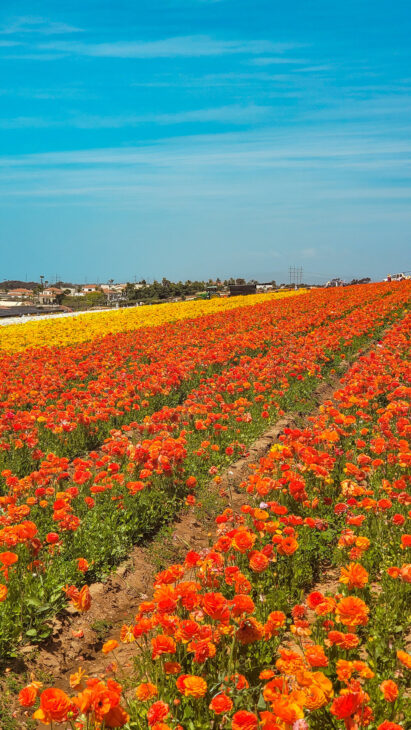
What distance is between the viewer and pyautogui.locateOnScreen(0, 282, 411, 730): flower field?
10.6 feet

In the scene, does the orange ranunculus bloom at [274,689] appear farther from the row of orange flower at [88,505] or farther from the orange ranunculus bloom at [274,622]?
the row of orange flower at [88,505]

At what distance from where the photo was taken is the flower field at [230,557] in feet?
10.6

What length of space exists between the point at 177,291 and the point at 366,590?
69.3 meters

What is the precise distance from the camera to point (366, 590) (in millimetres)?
4910

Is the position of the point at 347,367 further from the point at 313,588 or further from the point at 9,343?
the point at 9,343

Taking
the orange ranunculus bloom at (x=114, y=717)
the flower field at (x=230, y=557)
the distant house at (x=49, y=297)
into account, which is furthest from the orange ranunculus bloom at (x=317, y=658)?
the distant house at (x=49, y=297)

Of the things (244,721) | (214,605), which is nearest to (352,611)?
(214,605)

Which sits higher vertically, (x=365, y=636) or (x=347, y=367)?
(x=347, y=367)

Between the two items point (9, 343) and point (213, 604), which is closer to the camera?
point (213, 604)

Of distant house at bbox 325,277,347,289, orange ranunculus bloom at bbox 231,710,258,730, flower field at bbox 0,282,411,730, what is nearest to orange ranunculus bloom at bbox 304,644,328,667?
flower field at bbox 0,282,411,730

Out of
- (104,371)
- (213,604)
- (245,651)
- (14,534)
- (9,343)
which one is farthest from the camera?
(9,343)

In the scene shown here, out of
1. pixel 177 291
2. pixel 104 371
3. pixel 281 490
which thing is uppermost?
pixel 177 291

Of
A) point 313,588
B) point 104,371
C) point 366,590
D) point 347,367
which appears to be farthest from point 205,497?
point 347,367

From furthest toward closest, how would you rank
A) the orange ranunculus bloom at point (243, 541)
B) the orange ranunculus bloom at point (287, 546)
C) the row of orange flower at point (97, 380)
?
the row of orange flower at point (97, 380) < the orange ranunculus bloom at point (287, 546) < the orange ranunculus bloom at point (243, 541)
